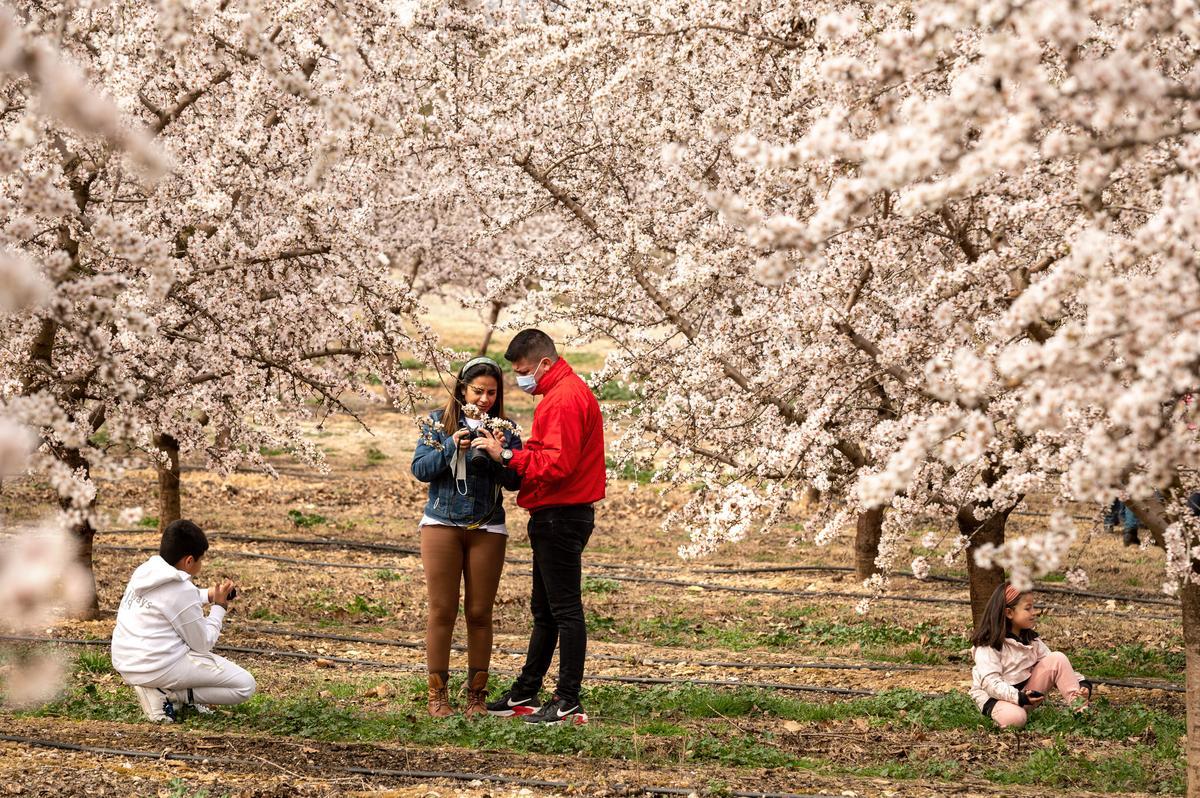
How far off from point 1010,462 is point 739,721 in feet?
9.95

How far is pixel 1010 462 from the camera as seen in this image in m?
6.00

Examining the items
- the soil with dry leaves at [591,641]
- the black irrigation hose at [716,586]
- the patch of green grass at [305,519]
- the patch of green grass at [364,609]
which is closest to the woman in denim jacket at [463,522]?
the soil with dry leaves at [591,641]

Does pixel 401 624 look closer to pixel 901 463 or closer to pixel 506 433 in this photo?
pixel 506 433

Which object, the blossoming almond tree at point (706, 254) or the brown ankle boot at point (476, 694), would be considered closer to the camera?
the blossoming almond tree at point (706, 254)

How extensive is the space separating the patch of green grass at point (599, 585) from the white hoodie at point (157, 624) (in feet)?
21.3

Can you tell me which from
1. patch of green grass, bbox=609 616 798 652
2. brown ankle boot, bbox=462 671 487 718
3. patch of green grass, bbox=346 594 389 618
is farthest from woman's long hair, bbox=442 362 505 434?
patch of green grass, bbox=346 594 389 618

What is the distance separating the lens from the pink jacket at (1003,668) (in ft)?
26.2

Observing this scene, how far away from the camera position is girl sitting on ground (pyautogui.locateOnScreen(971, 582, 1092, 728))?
8031 millimetres

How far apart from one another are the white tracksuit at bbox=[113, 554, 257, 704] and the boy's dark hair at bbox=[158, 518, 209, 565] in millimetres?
66

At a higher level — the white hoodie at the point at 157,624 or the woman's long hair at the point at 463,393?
the woman's long hair at the point at 463,393

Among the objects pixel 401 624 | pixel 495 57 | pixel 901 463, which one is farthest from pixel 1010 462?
pixel 401 624

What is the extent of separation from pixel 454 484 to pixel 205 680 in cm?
198

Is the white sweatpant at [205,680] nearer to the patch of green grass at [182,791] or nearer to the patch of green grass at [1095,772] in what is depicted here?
the patch of green grass at [182,791]

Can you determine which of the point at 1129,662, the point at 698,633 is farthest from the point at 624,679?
the point at 1129,662
